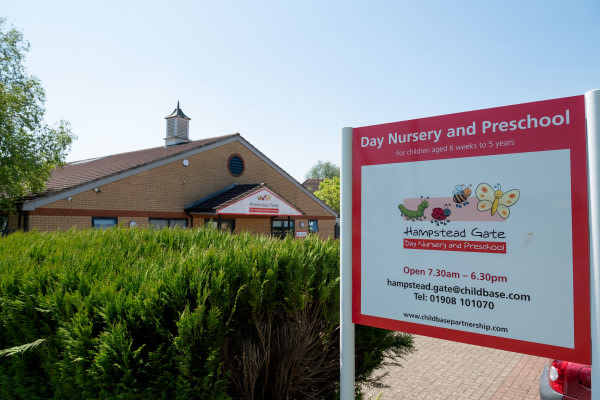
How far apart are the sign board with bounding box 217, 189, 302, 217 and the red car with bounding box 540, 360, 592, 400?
55.8ft

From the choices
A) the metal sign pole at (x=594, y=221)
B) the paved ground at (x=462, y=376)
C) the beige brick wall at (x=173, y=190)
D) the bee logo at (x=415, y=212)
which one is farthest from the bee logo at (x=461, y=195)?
the beige brick wall at (x=173, y=190)

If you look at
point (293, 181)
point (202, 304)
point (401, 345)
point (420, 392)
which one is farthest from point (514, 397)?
point (293, 181)

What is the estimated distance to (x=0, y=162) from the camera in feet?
50.2

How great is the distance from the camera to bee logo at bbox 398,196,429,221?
268 cm

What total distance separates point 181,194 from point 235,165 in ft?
13.6

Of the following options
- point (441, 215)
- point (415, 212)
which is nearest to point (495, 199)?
point (441, 215)

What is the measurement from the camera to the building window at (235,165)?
78.7 feet

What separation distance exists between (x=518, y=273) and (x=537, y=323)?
10.9 inches

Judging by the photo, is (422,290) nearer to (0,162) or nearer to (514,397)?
(514,397)

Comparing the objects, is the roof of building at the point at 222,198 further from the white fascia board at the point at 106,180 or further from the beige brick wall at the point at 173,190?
the white fascia board at the point at 106,180

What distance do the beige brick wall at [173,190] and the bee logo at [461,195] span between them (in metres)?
16.2

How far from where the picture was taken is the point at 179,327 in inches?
102

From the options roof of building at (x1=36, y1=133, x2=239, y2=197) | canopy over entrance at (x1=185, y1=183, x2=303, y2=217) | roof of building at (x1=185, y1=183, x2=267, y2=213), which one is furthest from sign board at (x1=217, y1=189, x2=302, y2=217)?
roof of building at (x1=36, y1=133, x2=239, y2=197)

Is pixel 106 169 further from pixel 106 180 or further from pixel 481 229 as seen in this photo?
pixel 481 229
